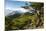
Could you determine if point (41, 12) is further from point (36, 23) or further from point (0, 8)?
point (0, 8)

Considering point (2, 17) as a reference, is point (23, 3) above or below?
above

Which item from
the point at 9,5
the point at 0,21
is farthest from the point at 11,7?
the point at 0,21

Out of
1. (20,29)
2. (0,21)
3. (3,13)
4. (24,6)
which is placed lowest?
(20,29)

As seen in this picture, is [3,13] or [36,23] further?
[36,23]

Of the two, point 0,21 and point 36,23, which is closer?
point 0,21

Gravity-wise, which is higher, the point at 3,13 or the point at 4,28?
the point at 3,13

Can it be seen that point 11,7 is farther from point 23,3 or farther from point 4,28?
point 4,28

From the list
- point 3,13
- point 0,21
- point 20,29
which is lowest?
point 20,29

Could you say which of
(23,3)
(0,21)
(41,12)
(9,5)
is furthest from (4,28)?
(41,12)
